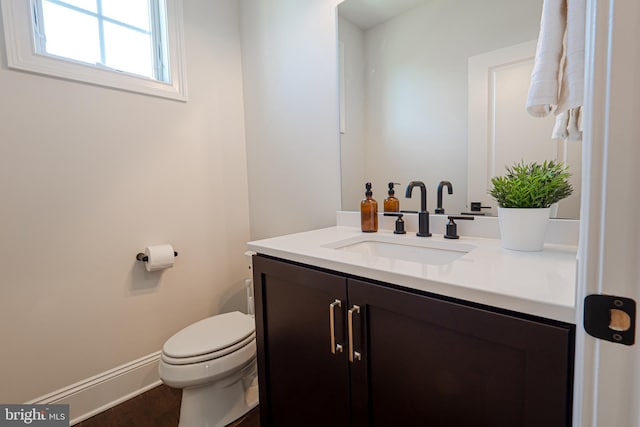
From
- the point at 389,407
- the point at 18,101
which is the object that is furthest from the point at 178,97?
the point at 389,407

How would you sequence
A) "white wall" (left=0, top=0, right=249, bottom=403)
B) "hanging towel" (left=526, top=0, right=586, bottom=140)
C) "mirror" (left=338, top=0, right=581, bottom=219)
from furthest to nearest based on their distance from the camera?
"white wall" (left=0, top=0, right=249, bottom=403) → "mirror" (left=338, top=0, right=581, bottom=219) → "hanging towel" (left=526, top=0, right=586, bottom=140)

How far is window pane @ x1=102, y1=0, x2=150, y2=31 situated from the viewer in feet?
5.17

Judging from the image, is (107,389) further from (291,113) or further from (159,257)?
(291,113)

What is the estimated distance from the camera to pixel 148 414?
1.46m

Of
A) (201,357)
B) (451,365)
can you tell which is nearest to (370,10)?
(451,365)

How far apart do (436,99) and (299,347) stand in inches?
45.1

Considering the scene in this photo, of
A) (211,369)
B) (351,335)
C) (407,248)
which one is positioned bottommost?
(211,369)

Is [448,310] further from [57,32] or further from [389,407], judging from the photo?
[57,32]

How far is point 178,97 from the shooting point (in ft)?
5.64

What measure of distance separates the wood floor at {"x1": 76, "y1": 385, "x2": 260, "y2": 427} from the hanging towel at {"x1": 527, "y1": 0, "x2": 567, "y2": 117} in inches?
66.6

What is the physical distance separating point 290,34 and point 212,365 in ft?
5.85

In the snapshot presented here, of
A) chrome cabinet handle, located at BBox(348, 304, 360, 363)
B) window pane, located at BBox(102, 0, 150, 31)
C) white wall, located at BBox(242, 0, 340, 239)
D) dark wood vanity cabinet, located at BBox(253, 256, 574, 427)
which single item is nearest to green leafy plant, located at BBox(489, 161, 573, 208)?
dark wood vanity cabinet, located at BBox(253, 256, 574, 427)

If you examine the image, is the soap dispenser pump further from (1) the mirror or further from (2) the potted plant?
(2) the potted plant

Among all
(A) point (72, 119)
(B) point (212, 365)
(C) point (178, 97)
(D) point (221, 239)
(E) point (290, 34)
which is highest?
(E) point (290, 34)
